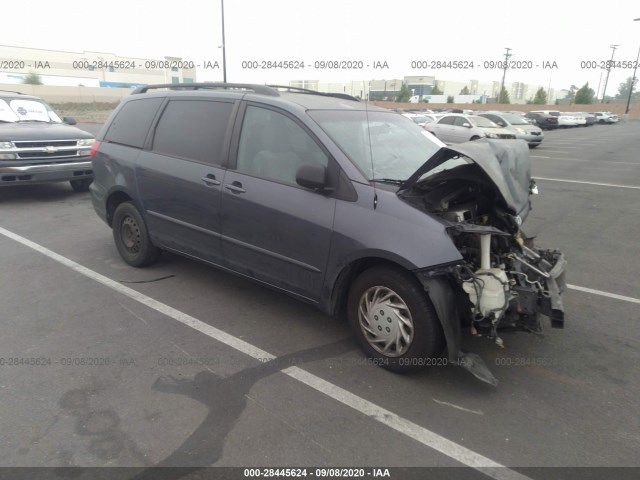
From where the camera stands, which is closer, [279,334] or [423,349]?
[423,349]

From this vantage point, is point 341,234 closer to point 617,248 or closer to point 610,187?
point 617,248

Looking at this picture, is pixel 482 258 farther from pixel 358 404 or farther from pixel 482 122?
pixel 482 122

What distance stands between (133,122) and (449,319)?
394 centimetres

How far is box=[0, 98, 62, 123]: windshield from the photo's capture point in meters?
8.78

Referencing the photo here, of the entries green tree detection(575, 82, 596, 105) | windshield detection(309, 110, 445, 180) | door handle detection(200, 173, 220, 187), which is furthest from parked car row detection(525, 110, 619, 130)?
door handle detection(200, 173, 220, 187)

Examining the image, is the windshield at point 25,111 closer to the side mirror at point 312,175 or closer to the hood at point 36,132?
the hood at point 36,132

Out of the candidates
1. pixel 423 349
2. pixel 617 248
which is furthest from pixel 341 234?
pixel 617 248

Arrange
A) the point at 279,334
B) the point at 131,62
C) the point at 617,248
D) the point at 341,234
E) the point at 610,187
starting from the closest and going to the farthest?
the point at 341,234, the point at 279,334, the point at 617,248, the point at 610,187, the point at 131,62

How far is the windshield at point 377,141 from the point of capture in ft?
11.6

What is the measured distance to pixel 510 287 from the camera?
3.07m

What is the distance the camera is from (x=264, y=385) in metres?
3.09

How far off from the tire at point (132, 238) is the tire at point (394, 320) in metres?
2.58

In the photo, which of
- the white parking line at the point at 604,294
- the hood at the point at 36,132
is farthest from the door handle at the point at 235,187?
the hood at the point at 36,132

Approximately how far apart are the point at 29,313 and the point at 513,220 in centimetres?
404
